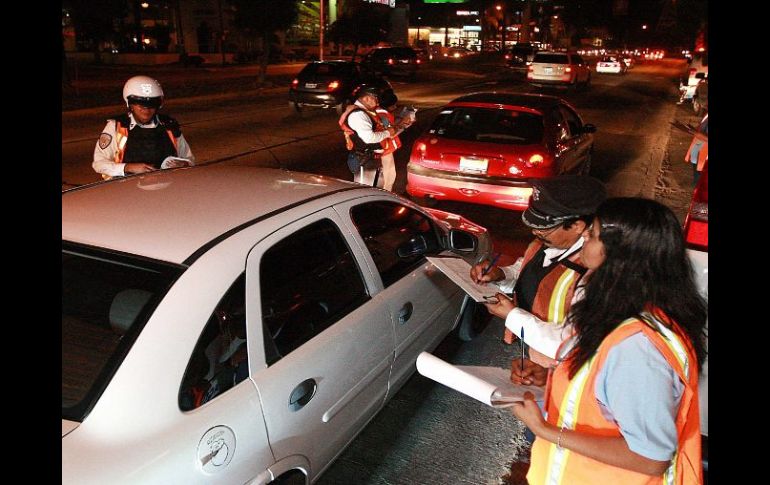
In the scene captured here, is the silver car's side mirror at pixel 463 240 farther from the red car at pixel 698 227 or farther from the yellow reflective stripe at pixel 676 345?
the yellow reflective stripe at pixel 676 345

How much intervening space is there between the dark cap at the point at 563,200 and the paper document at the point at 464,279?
1.19 ft

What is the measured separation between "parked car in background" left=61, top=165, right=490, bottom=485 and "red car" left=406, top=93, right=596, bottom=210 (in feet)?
12.9

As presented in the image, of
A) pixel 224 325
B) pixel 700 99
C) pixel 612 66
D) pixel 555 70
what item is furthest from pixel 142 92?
pixel 612 66

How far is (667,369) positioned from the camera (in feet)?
4.88

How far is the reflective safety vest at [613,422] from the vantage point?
5.08 feet

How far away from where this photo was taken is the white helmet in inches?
170

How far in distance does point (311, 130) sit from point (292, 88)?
3560mm

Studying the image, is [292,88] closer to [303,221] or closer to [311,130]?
[311,130]

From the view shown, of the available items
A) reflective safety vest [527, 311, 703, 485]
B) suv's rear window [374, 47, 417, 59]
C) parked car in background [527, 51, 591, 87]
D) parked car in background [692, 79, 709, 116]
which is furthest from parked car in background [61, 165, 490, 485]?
suv's rear window [374, 47, 417, 59]

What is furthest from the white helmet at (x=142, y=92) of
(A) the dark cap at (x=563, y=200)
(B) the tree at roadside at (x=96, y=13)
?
(B) the tree at roadside at (x=96, y=13)

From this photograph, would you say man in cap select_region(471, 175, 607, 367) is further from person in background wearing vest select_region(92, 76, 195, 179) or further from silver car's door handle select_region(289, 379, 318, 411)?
person in background wearing vest select_region(92, 76, 195, 179)

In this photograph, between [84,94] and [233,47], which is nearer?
[84,94]

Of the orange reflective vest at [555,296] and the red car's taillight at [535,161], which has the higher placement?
the red car's taillight at [535,161]
